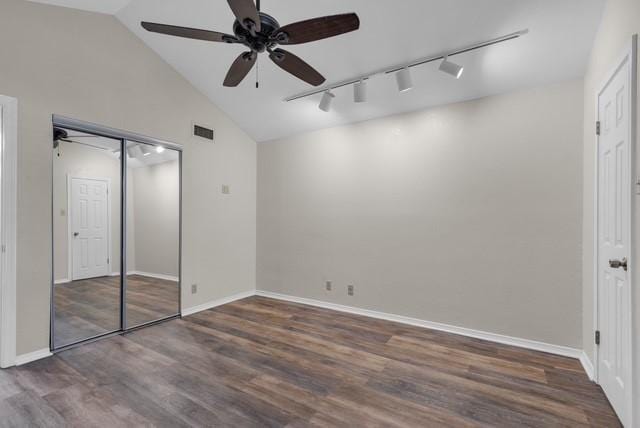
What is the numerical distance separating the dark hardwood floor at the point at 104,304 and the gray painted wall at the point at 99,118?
0.18 meters

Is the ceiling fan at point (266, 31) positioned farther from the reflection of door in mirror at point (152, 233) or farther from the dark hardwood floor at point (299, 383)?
the dark hardwood floor at point (299, 383)

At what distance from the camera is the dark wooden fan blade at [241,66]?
2.12 meters

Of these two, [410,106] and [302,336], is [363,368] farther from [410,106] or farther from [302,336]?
[410,106]

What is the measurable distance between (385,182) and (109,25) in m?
3.51

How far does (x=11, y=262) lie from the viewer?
8.38 ft

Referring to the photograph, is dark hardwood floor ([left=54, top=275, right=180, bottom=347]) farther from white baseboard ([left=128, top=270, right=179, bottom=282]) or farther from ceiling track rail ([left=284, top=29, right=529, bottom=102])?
ceiling track rail ([left=284, top=29, right=529, bottom=102])

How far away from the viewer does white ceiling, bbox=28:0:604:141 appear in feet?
7.76

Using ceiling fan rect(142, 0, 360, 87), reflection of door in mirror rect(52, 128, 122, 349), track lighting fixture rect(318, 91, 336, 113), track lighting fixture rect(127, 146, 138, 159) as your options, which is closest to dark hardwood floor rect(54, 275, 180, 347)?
reflection of door in mirror rect(52, 128, 122, 349)

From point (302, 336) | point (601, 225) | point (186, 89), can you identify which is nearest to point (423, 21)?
point (601, 225)

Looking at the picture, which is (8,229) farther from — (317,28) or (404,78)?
(404,78)

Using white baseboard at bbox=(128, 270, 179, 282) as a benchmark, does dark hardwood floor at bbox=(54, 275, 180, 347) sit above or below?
below

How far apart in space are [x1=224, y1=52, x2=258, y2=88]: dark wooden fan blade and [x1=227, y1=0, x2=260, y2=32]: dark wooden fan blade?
16.7 inches

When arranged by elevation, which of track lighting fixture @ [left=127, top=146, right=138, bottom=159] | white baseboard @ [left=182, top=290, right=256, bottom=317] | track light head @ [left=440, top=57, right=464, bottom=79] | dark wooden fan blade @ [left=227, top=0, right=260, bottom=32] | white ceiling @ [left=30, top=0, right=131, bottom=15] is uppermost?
white ceiling @ [left=30, top=0, right=131, bottom=15]

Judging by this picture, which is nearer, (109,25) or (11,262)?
(11,262)
